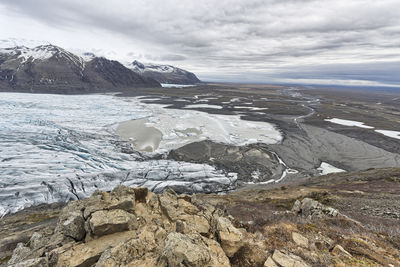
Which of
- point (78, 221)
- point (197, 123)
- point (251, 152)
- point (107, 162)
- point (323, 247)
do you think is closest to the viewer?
point (323, 247)

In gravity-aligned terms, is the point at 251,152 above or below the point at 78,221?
below

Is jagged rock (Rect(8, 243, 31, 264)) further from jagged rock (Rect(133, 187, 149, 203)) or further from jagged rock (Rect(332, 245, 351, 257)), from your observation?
jagged rock (Rect(332, 245, 351, 257))

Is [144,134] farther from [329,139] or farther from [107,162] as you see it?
[329,139]

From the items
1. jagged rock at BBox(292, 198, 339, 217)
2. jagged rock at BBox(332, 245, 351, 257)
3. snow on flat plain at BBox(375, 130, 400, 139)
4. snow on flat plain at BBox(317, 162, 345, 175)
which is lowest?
snow on flat plain at BBox(317, 162, 345, 175)

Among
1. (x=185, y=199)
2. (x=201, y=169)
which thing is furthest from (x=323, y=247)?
(x=201, y=169)

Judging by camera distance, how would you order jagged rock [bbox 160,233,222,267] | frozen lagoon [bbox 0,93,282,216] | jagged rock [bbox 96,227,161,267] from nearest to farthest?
jagged rock [bbox 160,233,222,267] < jagged rock [bbox 96,227,161,267] < frozen lagoon [bbox 0,93,282,216]

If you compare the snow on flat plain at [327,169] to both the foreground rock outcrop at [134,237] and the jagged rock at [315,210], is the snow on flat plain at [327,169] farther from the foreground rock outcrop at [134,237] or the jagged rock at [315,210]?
the foreground rock outcrop at [134,237]

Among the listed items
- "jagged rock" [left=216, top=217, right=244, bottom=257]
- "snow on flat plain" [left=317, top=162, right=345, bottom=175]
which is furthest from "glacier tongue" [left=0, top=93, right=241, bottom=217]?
"jagged rock" [left=216, top=217, right=244, bottom=257]
